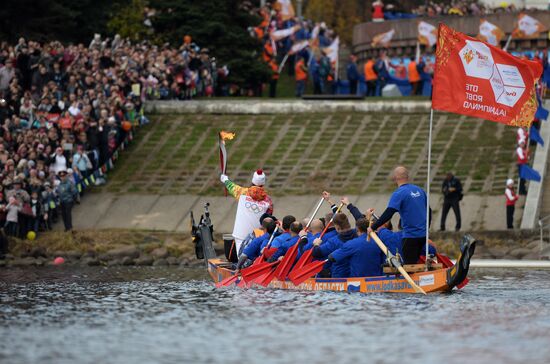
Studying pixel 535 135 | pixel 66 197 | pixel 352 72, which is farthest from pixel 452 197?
pixel 352 72

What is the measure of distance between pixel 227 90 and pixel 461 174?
15.4 meters

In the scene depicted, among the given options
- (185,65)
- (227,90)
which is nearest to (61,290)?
(185,65)

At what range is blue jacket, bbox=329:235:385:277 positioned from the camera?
85.4 ft

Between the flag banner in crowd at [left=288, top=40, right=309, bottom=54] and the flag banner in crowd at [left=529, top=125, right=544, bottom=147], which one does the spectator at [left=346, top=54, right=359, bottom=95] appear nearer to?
the flag banner in crowd at [left=288, top=40, right=309, bottom=54]

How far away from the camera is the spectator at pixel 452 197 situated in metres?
37.6

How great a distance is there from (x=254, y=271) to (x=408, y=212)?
11.9 ft

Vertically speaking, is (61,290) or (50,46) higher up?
(50,46)

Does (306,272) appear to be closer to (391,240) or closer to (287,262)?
(287,262)

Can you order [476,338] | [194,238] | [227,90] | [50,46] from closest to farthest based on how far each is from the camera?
[476,338]
[194,238]
[50,46]
[227,90]

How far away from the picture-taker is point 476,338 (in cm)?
2048

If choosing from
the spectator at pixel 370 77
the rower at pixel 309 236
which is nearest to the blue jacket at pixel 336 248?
the rower at pixel 309 236

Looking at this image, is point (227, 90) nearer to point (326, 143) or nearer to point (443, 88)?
point (326, 143)

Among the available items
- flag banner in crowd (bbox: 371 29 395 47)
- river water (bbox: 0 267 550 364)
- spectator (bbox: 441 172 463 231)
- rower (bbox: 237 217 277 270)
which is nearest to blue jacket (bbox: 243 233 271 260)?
rower (bbox: 237 217 277 270)

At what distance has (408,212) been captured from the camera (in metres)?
25.9
